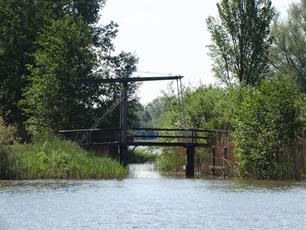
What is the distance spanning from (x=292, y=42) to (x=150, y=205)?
5552cm

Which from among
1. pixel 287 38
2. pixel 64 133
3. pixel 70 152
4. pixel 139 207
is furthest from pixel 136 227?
pixel 287 38

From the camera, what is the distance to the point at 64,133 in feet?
190

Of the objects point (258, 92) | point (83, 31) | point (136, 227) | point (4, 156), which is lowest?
point (136, 227)

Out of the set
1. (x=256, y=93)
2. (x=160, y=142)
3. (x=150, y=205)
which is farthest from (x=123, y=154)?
(x=150, y=205)

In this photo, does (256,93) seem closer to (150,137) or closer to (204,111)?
(150,137)

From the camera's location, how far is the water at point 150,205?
1134 inches

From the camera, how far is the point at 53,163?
45656 millimetres

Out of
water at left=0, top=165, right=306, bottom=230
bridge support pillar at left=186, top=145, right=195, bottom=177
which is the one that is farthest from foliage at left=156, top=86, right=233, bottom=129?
water at left=0, top=165, right=306, bottom=230

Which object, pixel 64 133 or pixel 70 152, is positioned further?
pixel 64 133

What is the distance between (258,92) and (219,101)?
13.2 metres

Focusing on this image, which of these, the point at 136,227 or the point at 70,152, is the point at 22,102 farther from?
the point at 136,227

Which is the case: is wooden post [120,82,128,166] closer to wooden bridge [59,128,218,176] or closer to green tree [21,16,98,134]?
wooden bridge [59,128,218,176]

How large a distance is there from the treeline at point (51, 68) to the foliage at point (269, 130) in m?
12.4

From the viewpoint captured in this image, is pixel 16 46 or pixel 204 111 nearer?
pixel 204 111
